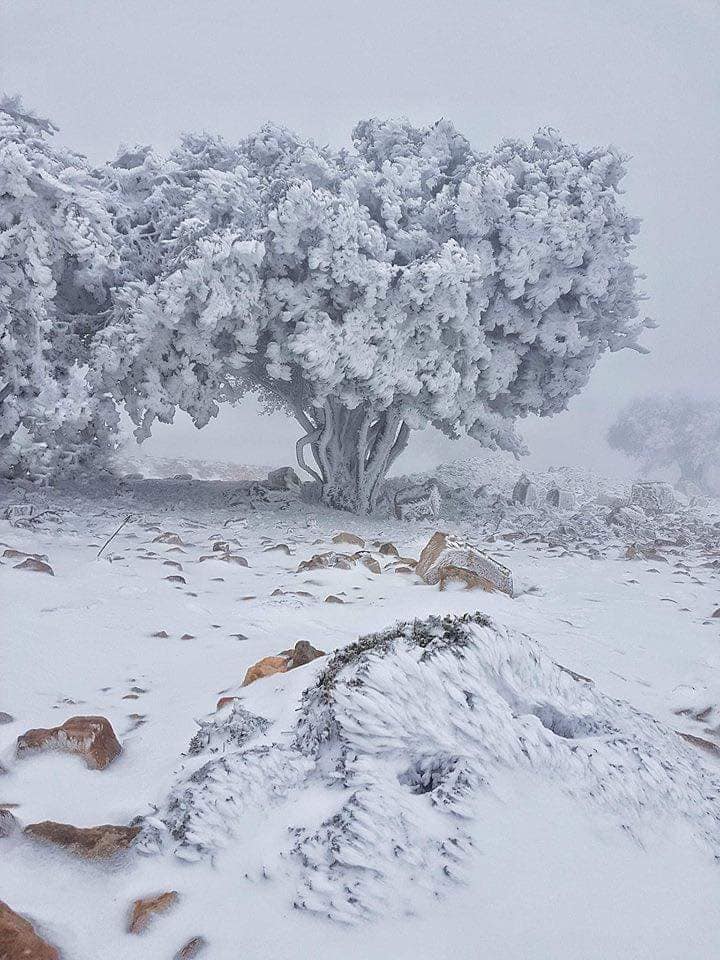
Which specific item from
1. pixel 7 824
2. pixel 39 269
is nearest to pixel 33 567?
pixel 7 824

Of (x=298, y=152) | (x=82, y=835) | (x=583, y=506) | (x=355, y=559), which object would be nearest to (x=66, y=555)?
(x=355, y=559)

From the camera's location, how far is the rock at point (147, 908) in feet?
3.92

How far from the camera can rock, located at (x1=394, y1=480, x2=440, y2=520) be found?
11164 millimetres

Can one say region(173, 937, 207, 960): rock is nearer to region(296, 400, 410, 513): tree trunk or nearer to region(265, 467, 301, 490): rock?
region(296, 400, 410, 513): tree trunk

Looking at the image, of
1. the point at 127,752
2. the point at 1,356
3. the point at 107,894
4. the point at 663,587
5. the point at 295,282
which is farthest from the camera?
the point at 295,282

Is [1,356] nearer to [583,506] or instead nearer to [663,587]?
[663,587]

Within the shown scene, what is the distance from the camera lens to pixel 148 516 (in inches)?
329

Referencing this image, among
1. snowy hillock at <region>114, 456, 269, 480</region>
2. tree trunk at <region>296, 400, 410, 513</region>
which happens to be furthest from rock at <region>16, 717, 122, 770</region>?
snowy hillock at <region>114, 456, 269, 480</region>

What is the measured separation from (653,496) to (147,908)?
18.3m

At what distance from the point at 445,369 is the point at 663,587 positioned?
196 inches

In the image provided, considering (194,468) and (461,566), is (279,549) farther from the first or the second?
(194,468)

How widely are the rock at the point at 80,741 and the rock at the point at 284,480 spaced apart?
31.8ft

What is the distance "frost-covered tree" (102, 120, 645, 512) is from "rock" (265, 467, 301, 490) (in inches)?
23.6

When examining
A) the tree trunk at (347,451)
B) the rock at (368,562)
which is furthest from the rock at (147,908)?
the tree trunk at (347,451)
